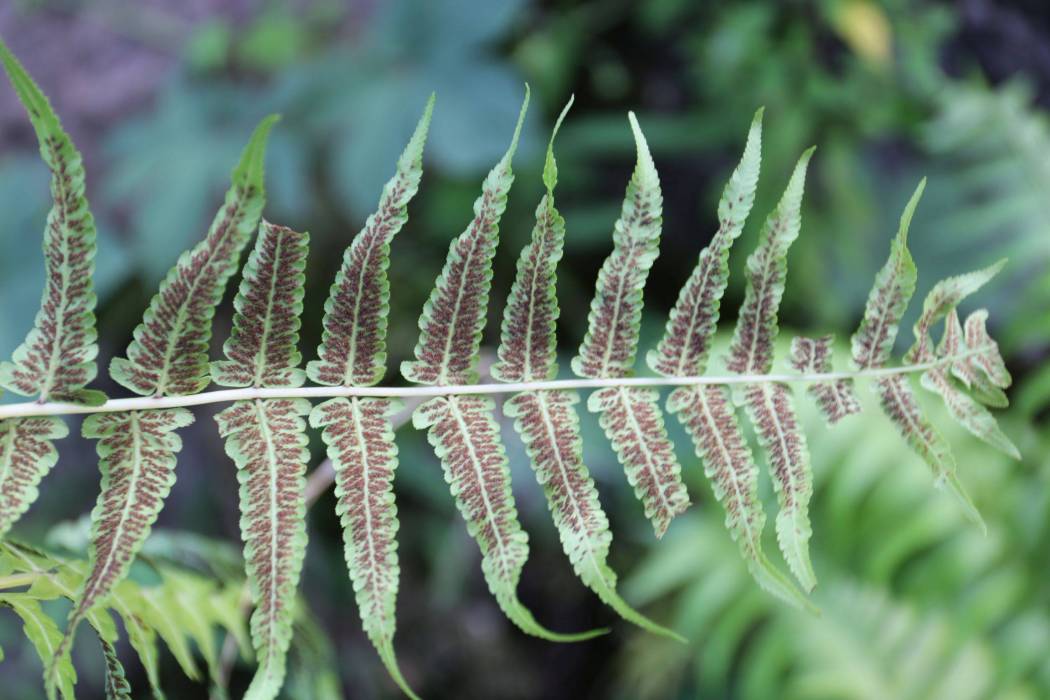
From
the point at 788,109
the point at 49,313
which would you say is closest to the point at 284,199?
the point at 788,109

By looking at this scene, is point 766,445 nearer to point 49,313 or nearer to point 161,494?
point 161,494

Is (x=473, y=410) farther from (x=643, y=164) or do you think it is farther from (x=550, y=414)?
(x=643, y=164)

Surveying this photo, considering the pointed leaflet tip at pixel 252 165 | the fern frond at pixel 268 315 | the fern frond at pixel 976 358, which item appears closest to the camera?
the pointed leaflet tip at pixel 252 165

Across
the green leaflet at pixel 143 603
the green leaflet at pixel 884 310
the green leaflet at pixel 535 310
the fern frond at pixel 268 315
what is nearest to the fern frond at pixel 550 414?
the green leaflet at pixel 535 310

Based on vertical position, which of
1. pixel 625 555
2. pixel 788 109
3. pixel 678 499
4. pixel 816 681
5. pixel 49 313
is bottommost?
pixel 816 681

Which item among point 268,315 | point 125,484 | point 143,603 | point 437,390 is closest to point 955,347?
point 437,390

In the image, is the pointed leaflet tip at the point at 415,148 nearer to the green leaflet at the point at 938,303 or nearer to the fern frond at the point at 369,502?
the fern frond at the point at 369,502
